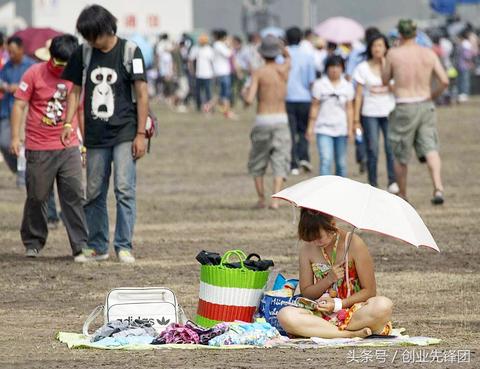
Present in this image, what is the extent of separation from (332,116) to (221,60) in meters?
22.6

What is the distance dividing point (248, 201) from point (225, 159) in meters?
7.28

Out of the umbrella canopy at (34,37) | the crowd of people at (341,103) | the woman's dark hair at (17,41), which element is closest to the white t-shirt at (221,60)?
the crowd of people at (341,103)

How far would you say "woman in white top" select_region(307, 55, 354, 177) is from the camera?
17.4m

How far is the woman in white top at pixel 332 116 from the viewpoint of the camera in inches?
684

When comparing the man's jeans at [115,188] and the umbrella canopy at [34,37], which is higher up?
the umbrella canopy at [34,37]

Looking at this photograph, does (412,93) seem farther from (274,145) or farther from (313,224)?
(313,224)

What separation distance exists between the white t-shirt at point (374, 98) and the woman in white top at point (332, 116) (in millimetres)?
556

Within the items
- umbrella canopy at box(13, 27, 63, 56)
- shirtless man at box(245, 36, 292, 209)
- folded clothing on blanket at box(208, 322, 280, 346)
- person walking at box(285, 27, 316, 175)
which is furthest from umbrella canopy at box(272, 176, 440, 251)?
person walking at box(285, 27, 316, 175)

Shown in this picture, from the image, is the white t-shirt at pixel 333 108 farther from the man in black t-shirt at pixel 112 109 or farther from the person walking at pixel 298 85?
the man in black t-shirt at pixel 112 109

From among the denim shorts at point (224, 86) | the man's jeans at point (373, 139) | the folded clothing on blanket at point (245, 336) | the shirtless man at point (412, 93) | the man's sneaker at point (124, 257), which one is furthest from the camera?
the denim shorts at point (224, 86)

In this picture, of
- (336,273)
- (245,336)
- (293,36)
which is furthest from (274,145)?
(245,336)

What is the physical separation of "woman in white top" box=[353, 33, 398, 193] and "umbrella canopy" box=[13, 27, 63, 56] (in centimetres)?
351

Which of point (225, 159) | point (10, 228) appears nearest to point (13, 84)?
point (10, 228)

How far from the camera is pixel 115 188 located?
12508mm
